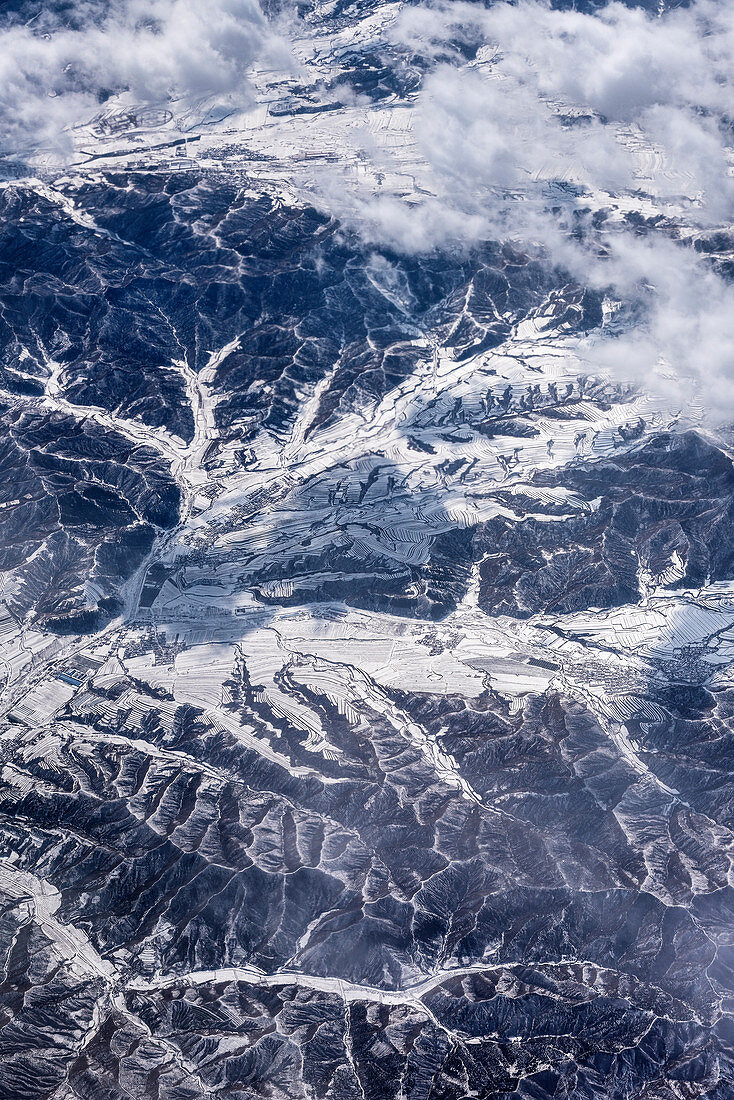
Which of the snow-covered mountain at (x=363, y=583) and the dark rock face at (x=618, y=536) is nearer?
the snow-covered mountain at (x=363, y=583)

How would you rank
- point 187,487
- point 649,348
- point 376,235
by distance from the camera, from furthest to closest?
point 376,235, point 649,348, point 187,487

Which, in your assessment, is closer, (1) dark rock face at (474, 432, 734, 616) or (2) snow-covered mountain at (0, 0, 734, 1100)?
(2) snow-covered mountain at (0, 0, 734, 1100)

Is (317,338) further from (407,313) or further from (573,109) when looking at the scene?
(573,109)

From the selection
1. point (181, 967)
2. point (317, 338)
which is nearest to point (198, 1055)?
point (181, 967)

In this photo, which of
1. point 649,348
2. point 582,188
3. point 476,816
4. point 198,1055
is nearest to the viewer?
point 198,1055

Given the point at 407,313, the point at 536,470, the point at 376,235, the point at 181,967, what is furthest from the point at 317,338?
the point at 181,967

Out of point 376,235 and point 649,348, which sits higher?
point 376,235

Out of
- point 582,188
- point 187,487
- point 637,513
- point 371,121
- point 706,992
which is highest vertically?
point 371,121

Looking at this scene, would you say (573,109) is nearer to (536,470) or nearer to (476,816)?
(536,470)

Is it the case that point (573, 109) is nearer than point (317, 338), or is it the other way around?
point (317, 338)
